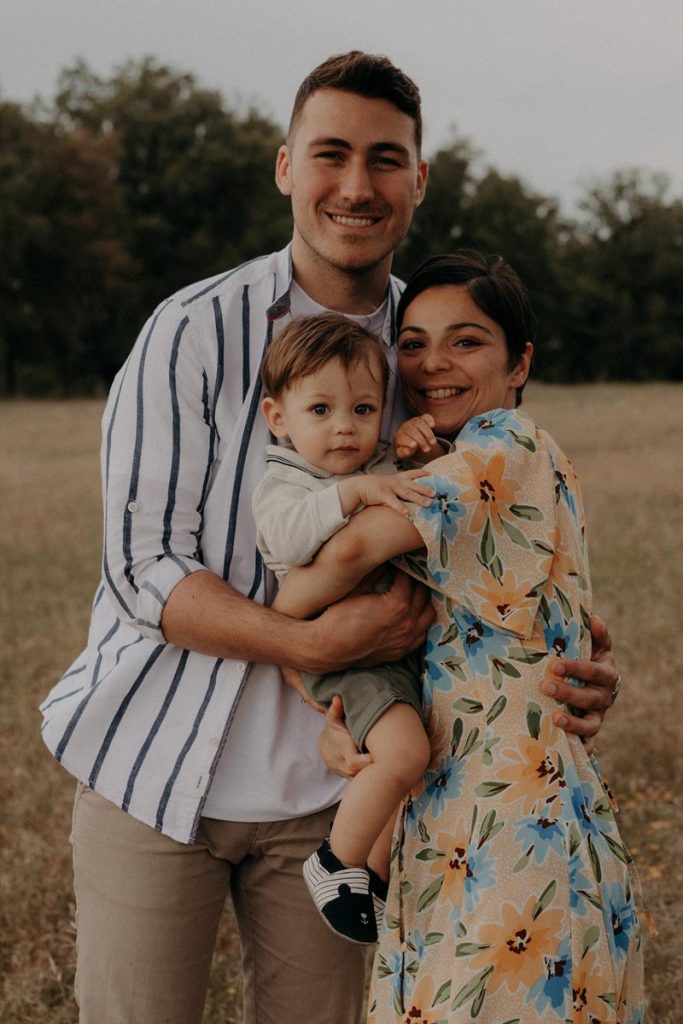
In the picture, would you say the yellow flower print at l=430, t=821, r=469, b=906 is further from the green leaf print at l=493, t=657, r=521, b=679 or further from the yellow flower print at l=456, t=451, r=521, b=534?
the yellow flower print at l=456, t=451, r=521, b=534

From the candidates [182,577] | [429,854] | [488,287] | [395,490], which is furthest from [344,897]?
[488,287]

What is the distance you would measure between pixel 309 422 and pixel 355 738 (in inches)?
26.6

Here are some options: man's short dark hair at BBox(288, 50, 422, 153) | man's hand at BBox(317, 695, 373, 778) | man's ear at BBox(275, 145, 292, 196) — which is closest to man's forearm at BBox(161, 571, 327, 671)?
man's hand at BBox(317, 695, 373, 778)

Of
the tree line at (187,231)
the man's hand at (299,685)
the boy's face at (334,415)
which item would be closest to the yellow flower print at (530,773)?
the man's hand at (299,685)

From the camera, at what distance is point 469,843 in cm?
232

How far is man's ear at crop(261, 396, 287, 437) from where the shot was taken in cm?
260

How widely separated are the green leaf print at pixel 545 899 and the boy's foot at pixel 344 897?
0.40m

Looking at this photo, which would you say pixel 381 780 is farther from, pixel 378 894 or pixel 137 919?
pixel 137 919

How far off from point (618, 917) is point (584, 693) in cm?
45

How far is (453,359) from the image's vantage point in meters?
2.64

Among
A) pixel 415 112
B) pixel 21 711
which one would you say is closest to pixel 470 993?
pixel 415 112

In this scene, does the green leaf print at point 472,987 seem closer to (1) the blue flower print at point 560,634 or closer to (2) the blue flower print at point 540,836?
(2) the blue flower print at point 540,836

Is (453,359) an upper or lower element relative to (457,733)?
upper

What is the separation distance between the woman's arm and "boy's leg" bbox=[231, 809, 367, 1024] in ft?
1.96
